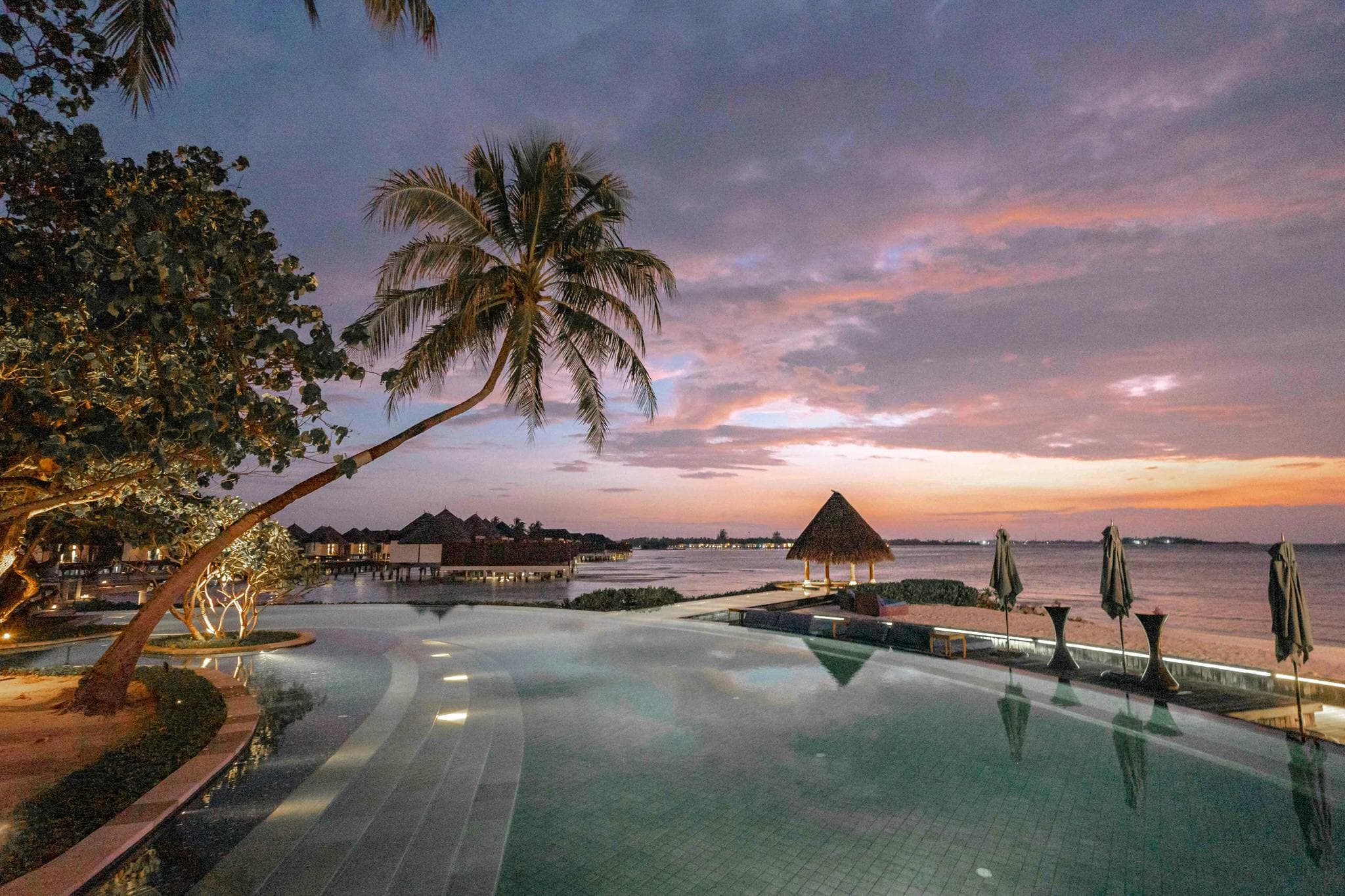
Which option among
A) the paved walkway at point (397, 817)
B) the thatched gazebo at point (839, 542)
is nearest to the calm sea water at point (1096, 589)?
the thatched gazebo at point (839, 542)

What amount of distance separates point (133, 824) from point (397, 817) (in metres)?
1.43

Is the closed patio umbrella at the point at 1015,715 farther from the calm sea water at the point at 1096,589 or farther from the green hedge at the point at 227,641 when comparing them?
the calm sea water at the point at 1096,589

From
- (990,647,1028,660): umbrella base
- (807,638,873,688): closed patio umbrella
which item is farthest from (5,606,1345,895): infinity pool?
(990,647,1028,660): umbrella base

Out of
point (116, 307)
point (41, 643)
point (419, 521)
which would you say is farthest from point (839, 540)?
point (419, 521)

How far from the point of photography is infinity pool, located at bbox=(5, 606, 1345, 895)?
3.20 metres

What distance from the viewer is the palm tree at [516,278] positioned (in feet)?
28.0

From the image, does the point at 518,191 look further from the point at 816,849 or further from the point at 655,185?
the point at 816,849

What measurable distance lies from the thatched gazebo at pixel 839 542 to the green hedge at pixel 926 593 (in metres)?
0.88

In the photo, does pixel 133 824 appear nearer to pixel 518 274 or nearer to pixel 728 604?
pixel 518 274

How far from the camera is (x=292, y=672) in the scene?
28.3 feet

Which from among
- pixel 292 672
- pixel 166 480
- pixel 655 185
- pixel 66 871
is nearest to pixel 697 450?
pixel 655 185

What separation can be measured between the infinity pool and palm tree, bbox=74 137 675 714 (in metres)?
3.96

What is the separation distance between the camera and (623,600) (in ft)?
57.0

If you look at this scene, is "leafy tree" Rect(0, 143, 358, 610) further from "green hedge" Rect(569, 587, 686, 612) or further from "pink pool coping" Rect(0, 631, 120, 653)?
"green hedge" Rect(569, 587, 686, 612)
